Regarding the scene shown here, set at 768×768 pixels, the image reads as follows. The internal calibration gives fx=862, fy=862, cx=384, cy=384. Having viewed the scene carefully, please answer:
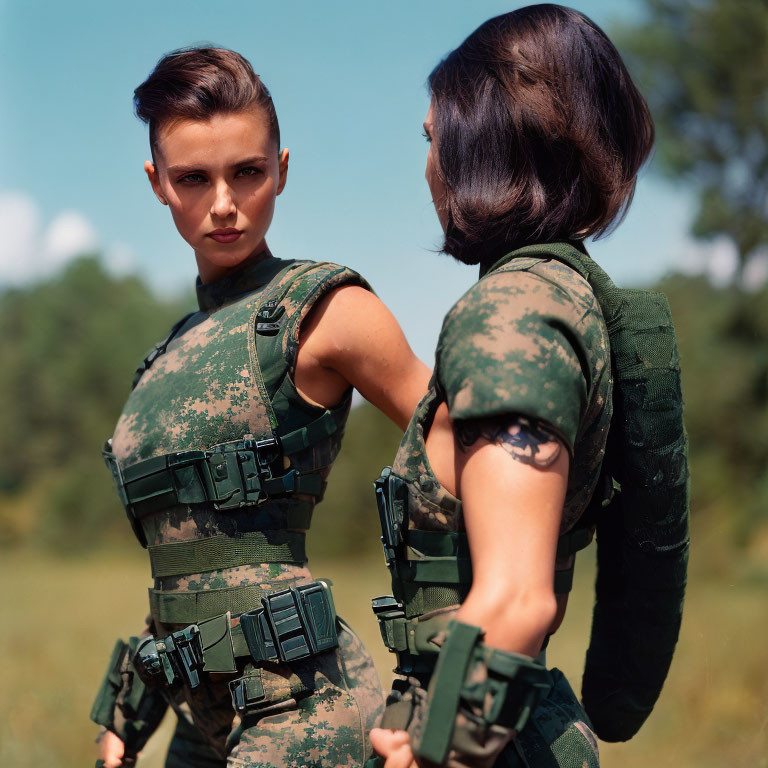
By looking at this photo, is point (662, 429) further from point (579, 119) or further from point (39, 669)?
point (39, 669)

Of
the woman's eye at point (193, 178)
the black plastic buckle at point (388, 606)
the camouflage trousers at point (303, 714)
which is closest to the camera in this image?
the black plastic buckle at point (388, 606)

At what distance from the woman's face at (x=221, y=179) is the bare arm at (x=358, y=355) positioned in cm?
40

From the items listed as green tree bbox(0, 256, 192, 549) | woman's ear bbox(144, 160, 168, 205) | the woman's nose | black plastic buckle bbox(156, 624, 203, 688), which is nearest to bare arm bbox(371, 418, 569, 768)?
black plastic buckle bbox(156, 624, 203, 688)

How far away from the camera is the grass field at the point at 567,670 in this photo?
19.2ft

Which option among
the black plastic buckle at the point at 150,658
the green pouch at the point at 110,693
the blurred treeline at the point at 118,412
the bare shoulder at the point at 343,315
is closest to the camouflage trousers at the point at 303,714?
the black plastic buckle at the point at 150,658

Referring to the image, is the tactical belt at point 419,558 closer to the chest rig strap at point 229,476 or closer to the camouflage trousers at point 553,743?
the camouflage trousers at point 553,743

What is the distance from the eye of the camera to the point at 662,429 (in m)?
2.06

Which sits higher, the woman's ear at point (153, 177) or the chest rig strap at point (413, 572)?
the woman's ear at point (153, 177)

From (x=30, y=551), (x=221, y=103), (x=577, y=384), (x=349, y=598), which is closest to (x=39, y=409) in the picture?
(x=30, y=551)

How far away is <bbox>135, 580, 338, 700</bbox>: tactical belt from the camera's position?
243 cm

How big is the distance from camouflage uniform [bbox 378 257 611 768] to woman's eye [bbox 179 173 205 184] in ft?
4.06

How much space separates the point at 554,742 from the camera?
76.1 inches

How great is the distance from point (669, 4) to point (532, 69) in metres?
14.3

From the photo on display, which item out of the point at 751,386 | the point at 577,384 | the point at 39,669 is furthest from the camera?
the point at 751,386
